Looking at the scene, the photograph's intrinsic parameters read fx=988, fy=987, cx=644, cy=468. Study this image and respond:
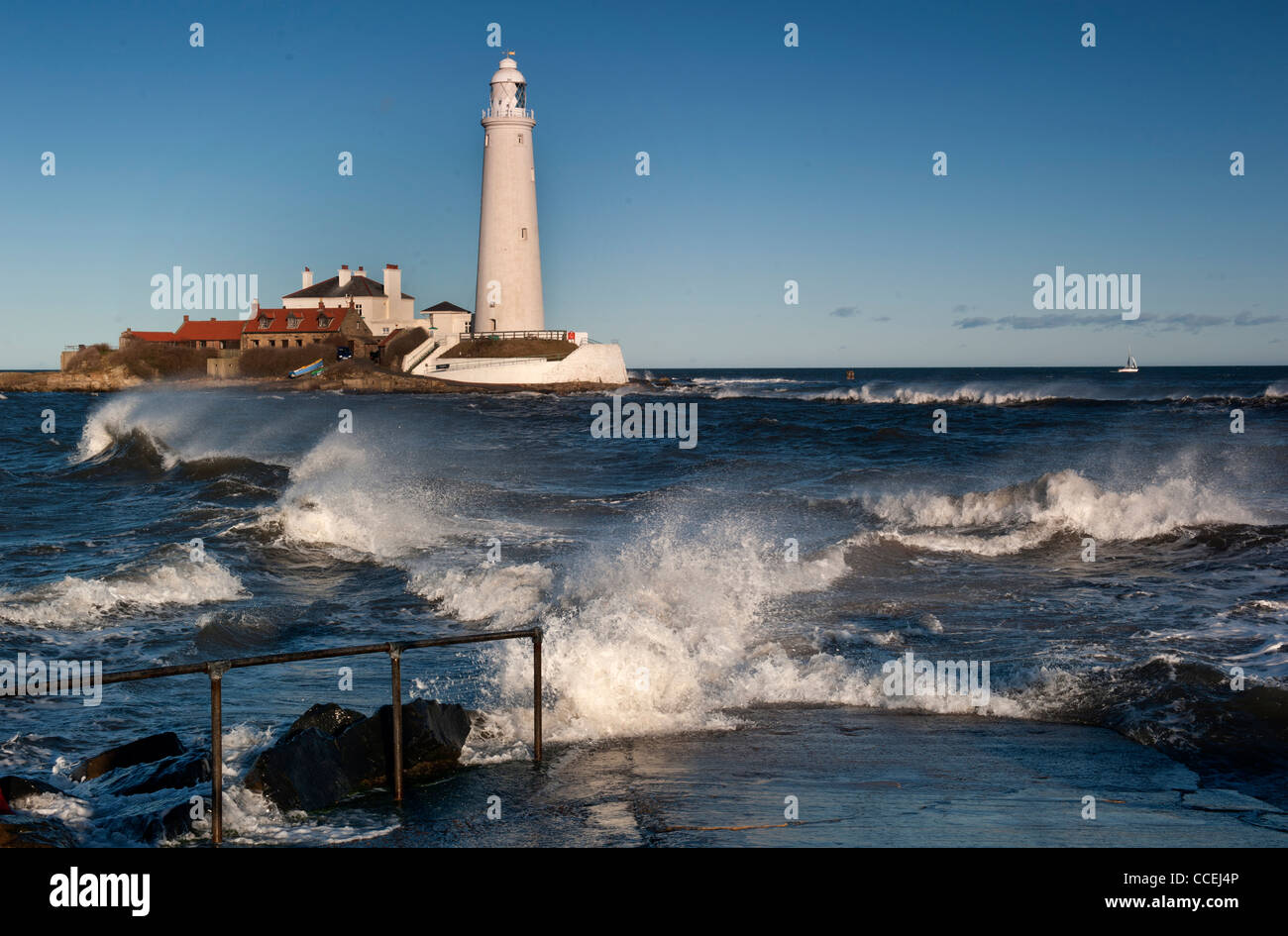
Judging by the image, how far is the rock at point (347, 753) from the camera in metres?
5.25

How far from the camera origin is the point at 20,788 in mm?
5199

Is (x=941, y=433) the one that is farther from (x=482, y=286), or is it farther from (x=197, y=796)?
(x=482, y=286)

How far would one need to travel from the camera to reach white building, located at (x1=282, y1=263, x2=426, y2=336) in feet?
275

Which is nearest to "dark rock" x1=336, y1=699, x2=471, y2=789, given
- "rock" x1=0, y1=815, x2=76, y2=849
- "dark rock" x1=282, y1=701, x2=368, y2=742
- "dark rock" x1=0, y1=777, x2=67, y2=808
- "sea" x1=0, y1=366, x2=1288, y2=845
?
"dark rock" x1=282, y1=701, x2=368, y2=742

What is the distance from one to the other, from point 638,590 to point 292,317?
78.4 meters

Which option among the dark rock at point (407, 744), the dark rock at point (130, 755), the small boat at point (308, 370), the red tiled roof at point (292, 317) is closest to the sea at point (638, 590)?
the dark rock at point (130, 755)

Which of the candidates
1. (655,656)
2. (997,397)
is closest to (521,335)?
(997,397)

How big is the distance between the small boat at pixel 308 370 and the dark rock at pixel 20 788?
242 ft

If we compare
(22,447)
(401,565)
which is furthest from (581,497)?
(22,447)

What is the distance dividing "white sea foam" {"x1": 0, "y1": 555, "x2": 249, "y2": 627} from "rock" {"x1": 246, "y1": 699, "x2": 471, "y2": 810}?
5.81 meters

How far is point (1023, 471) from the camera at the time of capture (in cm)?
2414

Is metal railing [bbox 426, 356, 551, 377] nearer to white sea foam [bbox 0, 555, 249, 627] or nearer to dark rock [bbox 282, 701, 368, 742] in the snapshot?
white sea foam [bbox 0, 555, 249, 627]
